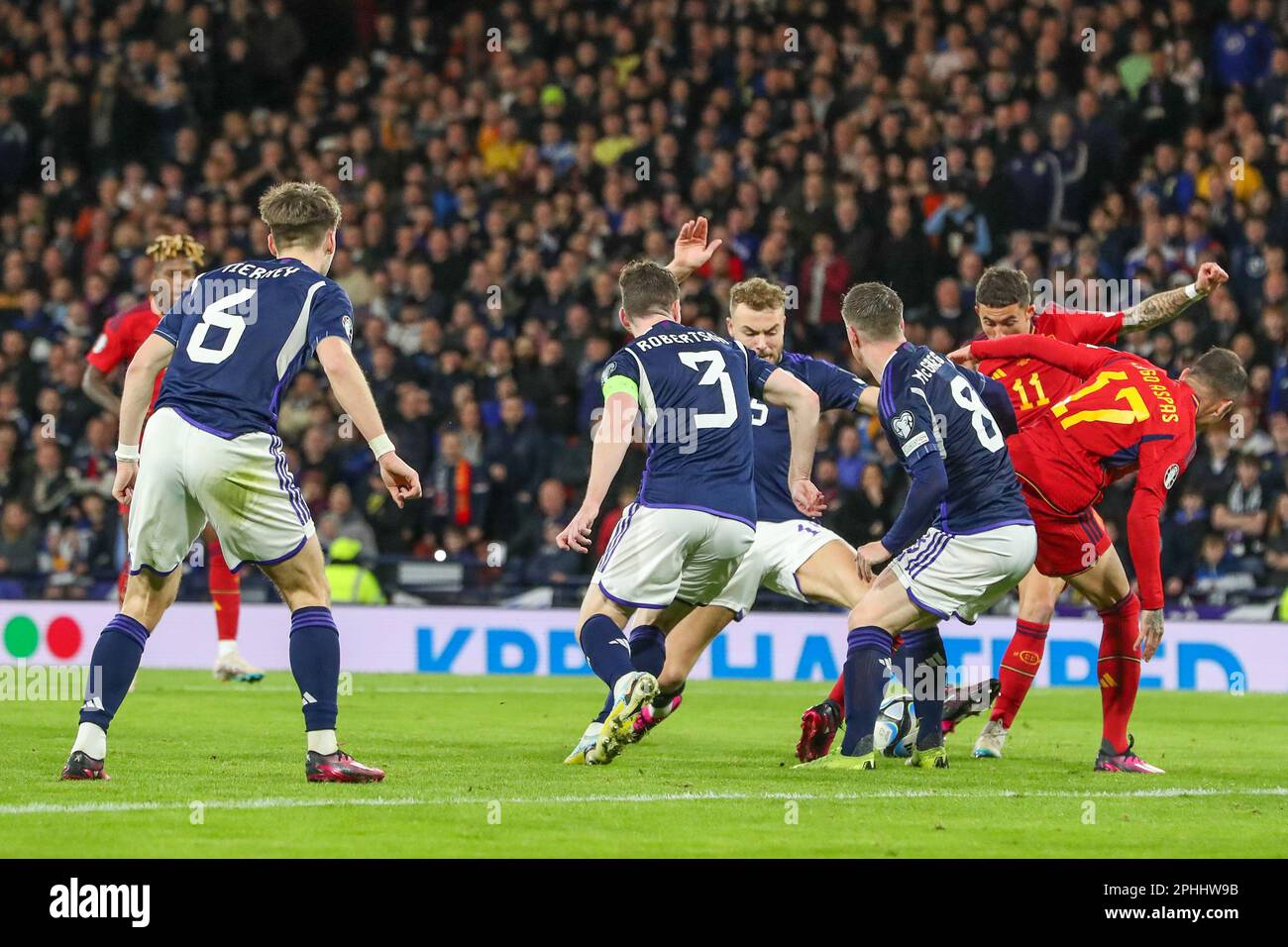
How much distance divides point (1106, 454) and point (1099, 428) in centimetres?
13

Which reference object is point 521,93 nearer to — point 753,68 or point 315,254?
point 753,68

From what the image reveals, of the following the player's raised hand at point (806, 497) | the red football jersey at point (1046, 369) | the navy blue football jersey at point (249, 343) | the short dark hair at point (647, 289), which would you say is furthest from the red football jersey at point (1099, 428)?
the navy blue football jersey at point (249, 343)

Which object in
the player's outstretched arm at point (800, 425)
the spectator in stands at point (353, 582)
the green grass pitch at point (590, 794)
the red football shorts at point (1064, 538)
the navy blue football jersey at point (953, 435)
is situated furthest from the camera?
the spectator in stands at point (353, 582)

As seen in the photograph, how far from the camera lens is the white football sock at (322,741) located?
730cm

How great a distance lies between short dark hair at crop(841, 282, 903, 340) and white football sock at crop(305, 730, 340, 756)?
284cm

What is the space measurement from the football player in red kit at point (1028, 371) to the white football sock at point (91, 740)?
11.3 ft

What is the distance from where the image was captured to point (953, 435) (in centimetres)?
834

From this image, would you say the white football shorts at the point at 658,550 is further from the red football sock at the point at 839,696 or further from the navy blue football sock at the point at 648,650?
the red football sock at the point at 839,696

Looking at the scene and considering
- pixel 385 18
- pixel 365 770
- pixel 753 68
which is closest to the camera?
pixel 365 770

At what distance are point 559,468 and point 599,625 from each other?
8.95 m

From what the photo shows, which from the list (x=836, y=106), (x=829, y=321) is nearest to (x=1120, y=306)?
(x=829, y=321)

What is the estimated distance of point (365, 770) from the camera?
24.4 feet

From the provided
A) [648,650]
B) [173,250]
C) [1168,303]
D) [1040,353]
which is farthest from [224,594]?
[1168,303]

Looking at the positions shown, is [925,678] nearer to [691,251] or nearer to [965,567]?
[965,567]
